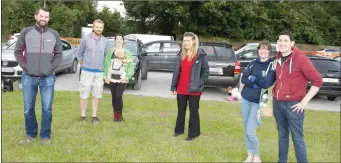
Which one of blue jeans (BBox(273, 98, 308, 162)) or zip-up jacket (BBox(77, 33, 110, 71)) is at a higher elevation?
zip-up jacket (BBox(77, 33, 110, 71))

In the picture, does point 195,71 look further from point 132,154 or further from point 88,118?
point 88,118

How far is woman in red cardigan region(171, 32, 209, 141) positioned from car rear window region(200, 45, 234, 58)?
5.66 m

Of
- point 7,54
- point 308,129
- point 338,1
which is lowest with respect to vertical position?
point 308,129

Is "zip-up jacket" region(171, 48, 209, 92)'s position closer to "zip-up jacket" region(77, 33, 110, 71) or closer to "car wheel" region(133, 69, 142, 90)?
"zip-up jacket" region(77, 33, 110, 71)

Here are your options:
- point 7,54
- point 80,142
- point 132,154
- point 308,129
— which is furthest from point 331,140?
point 7,54

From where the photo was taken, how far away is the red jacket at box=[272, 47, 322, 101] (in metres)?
4.29

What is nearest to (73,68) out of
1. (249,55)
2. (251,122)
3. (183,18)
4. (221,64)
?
A: (221,64)

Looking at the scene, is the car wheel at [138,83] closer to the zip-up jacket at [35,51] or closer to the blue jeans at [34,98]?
the blue jeans at [34,98]

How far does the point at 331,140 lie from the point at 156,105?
4256 millimetres

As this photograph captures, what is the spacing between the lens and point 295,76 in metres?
4.38

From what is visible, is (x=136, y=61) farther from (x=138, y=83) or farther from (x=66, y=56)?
(x=66, y=56)

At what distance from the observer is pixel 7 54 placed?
36.1 feet

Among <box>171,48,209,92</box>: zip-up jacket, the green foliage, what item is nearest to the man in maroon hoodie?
<box>171,48,209,92</box>: zip-up jacket

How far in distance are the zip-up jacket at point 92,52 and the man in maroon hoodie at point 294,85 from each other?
11.2 feet
